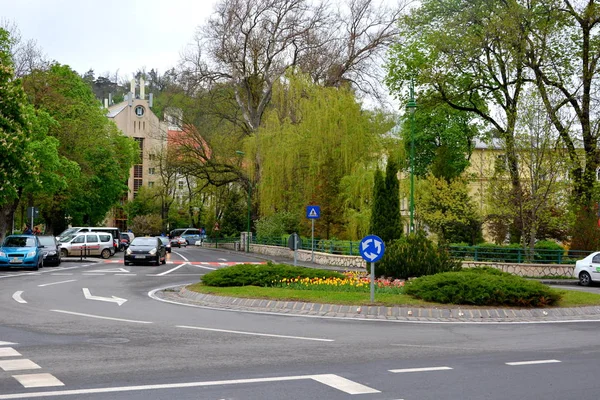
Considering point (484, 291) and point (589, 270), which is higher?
point (484, 291)

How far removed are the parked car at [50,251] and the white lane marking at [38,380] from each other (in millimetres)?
28337

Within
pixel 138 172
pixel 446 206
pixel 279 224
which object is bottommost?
pixel 279 224

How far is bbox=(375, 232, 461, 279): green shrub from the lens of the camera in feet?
67.5

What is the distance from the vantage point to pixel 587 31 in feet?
122

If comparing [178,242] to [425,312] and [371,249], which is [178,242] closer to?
[371,249]

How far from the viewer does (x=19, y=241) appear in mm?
32906

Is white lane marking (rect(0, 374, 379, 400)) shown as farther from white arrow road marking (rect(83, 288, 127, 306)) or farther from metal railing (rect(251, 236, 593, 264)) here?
metal railing (rect(251, 236, 593, 264))

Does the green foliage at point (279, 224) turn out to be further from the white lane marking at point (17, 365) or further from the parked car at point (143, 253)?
the white lane marking at point (17, 365)

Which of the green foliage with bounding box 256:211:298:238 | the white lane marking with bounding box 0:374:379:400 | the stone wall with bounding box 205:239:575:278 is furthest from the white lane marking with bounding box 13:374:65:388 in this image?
the green foliage with bounding box 256:211:298:238

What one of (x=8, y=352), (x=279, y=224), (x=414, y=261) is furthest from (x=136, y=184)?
(x=8, y=352)

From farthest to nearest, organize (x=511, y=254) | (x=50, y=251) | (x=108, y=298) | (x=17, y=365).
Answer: (x=50, y=251) < (x=511, y=254) < (x=108, y=298) < (x=17, y=365)

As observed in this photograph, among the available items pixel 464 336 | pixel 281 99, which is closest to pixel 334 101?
pixel 281 99

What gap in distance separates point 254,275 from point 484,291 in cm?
679

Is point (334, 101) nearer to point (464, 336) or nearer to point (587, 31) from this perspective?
point (587, 31)
